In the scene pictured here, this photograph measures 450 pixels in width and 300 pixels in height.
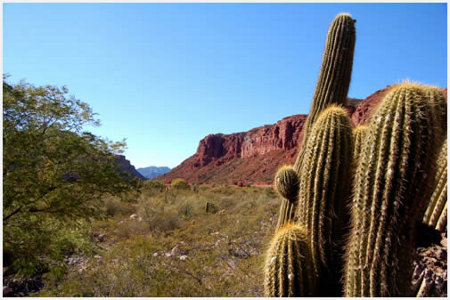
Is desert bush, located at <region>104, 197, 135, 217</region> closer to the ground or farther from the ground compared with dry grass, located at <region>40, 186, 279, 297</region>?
farther from the ground

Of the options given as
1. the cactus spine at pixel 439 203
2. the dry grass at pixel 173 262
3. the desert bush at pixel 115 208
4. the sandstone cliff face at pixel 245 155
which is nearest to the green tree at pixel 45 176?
the dry grass at pixel 173 262

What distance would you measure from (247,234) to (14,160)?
19.8 ft

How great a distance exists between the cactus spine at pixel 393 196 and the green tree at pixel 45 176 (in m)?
4.79

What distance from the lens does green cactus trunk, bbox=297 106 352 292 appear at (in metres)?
2.60

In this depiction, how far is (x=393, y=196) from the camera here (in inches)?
75.7

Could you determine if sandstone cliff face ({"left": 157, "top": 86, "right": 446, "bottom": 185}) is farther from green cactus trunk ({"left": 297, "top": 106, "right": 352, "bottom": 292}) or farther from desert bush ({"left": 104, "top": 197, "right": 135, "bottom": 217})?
green cactus trunk ({"left": 297, "top": 106, "right": 352, "bottom": 292})

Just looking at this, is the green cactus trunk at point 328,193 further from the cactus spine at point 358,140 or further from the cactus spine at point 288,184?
the cactus spine at point 288,184

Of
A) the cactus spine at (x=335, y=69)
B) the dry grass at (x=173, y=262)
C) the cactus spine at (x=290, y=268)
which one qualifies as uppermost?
the cactus spine at (x=335, y=69)

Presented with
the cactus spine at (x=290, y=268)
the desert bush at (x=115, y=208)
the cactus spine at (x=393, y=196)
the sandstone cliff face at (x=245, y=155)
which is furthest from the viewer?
the sandstone cliff face at (x=245, y=155)

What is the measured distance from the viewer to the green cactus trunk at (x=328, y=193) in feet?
8.53

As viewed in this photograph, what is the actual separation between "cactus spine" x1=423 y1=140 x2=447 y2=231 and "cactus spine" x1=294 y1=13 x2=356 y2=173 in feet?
5.97

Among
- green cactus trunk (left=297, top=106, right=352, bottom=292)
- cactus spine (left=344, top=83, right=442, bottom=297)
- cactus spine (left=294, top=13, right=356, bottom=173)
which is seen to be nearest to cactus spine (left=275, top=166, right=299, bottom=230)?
green cactus trunk (left=297, top=106, right=352, bottom=292)

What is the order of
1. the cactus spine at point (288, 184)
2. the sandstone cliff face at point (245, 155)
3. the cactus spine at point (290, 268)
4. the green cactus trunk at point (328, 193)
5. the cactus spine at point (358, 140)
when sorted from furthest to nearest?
the sandstone cliff face at point (245, 155) → the cactus spine at point (288, 184) → the cactus spine at point (358, 140) → the green cactus trunk at point (328, 193) → the cactus spine at point (290, 268)

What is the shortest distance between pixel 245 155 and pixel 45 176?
2744 inches
